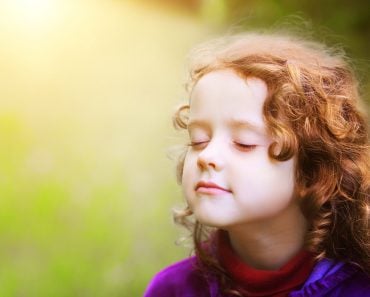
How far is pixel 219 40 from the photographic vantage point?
128 centimetres

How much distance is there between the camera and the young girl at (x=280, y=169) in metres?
1.04

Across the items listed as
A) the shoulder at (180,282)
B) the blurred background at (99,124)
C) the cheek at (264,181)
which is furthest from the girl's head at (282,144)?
the blurred background at (99,124)

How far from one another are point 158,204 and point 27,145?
1.28 ft

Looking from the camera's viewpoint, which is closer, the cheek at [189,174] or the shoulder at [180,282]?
the cheek at [189,174]

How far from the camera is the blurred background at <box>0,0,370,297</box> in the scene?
5.16ft

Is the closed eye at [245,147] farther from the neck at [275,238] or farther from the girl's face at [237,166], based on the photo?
the neck at [275,238]

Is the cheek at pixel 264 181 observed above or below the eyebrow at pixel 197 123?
below

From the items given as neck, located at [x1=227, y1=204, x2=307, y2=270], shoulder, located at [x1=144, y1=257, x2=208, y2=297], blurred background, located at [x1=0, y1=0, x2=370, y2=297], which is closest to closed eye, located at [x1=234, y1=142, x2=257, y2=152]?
neck, located at [x1=227, y1=204, x2=307, y2=270]

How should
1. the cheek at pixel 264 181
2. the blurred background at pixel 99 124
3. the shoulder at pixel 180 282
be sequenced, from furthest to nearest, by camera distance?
the blurred background at pixel 99 124
the shoulder at pixel 180 282
the cheek at pixel 264 181

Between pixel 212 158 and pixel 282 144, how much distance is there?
118 millimetres

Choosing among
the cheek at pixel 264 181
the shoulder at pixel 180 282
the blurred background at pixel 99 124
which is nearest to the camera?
the cheek at pixel 264 181

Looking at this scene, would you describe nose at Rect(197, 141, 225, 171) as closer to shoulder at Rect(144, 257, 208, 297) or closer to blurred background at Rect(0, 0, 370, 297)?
shoulder at Rect(144, 257, 208, 297)

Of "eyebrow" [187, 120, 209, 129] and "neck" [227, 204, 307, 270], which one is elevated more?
"eyebrow" [187, 120, 209, 129]

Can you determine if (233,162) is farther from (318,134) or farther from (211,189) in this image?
(318,134)
